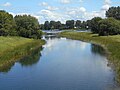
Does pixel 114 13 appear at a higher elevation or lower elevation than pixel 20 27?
higher

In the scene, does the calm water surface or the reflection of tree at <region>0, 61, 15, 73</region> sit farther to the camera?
the reflection of tree at <region>0, 61, 15, 73</region>

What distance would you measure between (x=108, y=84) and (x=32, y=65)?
18.2 meters

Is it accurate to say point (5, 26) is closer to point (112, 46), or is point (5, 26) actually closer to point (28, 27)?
point (28, 27)

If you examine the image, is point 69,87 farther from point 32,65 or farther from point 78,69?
point 32,65

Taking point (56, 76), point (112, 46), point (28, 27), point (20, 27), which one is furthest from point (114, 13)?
point (56, 76)

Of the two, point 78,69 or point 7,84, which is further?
point 78,69

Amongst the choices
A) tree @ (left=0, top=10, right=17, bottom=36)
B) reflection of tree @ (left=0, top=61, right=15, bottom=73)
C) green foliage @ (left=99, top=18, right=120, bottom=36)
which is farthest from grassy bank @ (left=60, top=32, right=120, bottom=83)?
tree @ (left=0, top=10, right=17, bottom=36)

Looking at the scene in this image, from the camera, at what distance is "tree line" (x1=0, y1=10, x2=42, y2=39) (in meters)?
96.5

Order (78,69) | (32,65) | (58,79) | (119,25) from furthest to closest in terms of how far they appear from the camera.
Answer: (119,25) < (32,65) < (78,69) < (58,79)

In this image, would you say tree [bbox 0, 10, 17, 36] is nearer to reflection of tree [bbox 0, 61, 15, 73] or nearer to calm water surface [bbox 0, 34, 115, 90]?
calm water surface [bbox 0, 34, 115, 90]

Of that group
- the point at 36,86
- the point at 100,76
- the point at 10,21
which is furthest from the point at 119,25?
the point at 36,86

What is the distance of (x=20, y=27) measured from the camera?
10450cm

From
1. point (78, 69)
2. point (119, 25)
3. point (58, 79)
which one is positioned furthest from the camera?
point (119, 25)

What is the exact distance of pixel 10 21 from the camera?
100688 mm
